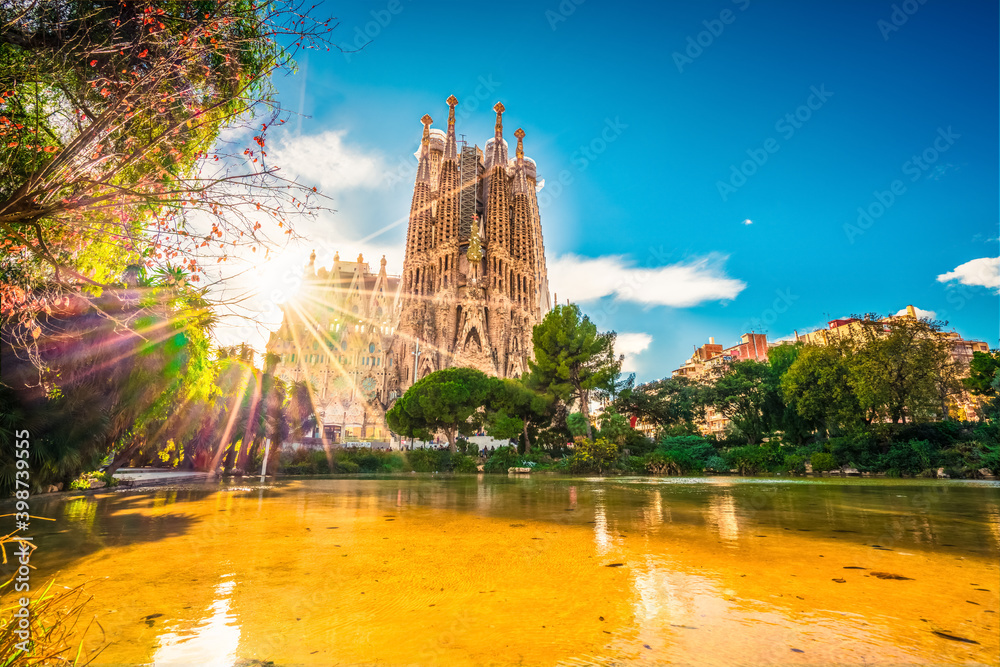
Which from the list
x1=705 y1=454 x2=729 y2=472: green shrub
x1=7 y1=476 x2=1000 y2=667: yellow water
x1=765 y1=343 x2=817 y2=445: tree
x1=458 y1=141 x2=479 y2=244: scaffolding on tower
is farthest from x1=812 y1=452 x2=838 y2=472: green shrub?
x1=458 y1=141 x2=479 y2=244: scaffolding on tower

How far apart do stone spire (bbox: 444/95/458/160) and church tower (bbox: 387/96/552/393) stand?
5.4 inches

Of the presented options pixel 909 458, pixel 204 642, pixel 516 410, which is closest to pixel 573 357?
pixel 516 410

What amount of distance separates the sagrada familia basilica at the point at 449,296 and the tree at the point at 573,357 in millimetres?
23039

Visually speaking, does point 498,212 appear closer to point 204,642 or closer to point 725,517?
point 725,517

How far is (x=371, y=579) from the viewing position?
10.7 feet

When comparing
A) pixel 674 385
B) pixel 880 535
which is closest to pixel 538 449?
pixel 674 385

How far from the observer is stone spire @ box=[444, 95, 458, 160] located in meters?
59.9

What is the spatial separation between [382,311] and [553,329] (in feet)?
172

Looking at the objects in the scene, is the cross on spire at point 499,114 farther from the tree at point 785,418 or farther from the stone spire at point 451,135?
the tree at point 785,418

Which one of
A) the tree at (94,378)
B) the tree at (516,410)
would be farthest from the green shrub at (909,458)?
the tree at (94,378)

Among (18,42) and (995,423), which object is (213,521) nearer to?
(18,42)

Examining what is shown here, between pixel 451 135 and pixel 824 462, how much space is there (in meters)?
56.3

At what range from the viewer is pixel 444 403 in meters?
29.3

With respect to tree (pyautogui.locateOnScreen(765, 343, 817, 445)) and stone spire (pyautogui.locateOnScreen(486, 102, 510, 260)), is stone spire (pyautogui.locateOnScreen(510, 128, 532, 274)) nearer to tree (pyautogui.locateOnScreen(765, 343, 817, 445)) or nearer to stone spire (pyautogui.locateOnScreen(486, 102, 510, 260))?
stone spire (pyautogui.locateOnScreen(486, 102, 510, 260))
